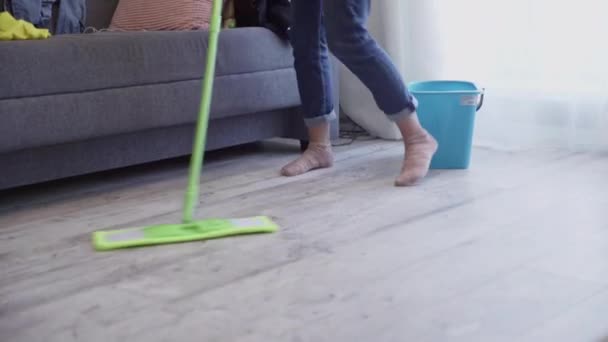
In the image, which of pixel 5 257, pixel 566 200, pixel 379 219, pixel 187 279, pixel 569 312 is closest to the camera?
pixel 569 312

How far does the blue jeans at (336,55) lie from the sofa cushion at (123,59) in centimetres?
21

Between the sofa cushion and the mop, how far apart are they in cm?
48

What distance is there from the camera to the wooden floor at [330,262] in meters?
1.19

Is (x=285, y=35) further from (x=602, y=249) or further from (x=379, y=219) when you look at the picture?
(x=602, y=249)

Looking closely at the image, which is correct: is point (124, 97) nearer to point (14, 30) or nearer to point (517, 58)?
point (14, 30)

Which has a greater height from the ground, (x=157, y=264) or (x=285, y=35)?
(x=285, y=35)

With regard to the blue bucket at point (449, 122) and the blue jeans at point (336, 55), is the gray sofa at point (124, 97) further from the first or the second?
the blue bucket at point (449, 122)

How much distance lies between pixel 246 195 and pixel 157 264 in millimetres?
591

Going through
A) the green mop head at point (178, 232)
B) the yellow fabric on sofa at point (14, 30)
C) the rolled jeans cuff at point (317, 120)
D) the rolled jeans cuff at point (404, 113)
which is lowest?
the green mop head at point (178, 232)

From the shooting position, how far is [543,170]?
223 cm

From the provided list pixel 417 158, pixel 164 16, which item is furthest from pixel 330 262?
pixel 164 16

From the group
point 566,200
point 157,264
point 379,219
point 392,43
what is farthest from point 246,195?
point 392,43

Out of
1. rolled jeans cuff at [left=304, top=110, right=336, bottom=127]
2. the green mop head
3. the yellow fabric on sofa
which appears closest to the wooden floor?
the green mop head

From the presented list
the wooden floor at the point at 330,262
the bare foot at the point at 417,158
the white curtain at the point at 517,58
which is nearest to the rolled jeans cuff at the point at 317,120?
the wooden floor at the point at 330,262
